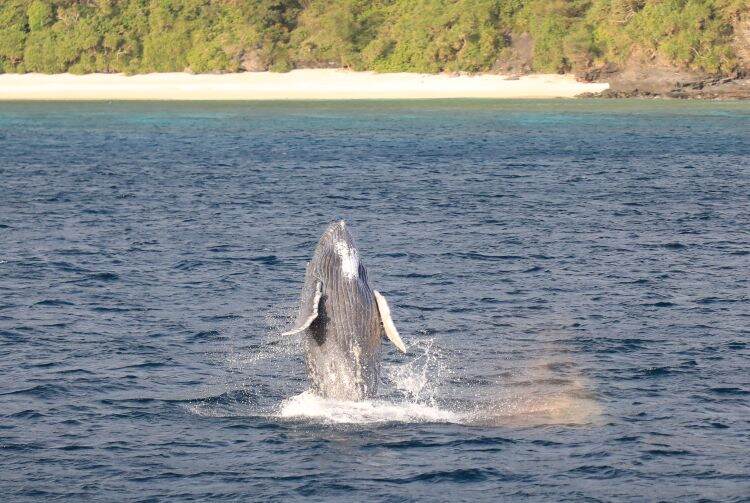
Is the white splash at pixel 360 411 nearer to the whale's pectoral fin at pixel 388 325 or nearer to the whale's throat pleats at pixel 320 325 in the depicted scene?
the whale's throat pleats at pixel 320 325

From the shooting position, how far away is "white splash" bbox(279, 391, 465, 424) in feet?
71.5

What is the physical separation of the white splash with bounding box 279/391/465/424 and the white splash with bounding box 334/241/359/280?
248 cm

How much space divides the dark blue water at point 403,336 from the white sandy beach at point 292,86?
8638 centimetres

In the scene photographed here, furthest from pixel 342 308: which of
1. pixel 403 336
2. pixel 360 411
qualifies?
pixel 403 336

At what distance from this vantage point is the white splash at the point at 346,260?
67.9 feet

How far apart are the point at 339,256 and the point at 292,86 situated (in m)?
140

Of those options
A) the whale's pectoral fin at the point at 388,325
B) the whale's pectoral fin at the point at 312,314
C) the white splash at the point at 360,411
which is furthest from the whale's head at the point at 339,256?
the white splash at the point at 360,411

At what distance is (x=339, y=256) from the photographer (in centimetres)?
2072

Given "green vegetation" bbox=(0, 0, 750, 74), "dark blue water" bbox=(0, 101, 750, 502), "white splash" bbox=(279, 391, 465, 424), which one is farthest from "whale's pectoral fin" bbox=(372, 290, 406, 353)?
"green vegetation" bbox=(0, 0, 750, 74)

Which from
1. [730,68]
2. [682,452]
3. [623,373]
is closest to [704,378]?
→ [623,373]

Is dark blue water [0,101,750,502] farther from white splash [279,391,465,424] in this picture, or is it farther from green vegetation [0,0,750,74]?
green vegetation [0,0,750,74]

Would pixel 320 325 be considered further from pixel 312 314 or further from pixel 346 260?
pixel 312 314

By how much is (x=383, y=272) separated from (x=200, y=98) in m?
125

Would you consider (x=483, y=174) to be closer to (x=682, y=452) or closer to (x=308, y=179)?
(x=308, y=179)
